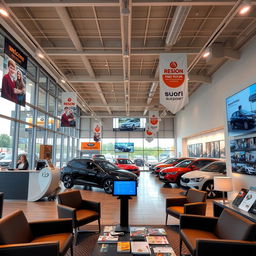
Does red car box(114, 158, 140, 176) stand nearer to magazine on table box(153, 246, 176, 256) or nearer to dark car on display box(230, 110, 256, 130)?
dark car on display box(230, 110, 256, 130)

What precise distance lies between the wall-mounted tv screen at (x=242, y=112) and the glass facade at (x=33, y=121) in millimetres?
7692

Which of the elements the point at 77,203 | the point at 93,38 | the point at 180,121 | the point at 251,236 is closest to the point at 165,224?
the point at 77,203

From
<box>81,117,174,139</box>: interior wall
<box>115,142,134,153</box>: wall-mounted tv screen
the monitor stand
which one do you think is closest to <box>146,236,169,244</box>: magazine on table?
the monitor stand

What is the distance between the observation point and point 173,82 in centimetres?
579

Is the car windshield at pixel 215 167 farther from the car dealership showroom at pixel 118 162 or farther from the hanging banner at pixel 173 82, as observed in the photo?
the hanging banner at pixel 173 82

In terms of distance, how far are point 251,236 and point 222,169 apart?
5.21 metres

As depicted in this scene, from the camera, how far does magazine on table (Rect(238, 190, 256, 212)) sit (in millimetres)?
3393

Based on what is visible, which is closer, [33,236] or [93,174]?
[33,236]

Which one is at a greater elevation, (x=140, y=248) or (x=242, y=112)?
(x=242, y=112)

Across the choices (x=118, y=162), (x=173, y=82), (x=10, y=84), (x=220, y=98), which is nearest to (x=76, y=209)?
(x=173, y=82)

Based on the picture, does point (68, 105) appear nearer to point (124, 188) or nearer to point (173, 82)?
point (173, 82)

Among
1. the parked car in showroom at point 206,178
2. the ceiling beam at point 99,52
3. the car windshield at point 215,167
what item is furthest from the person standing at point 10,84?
the car windshield at point 215,167

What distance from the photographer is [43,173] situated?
6.50m

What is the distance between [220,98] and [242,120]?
12.9ft
